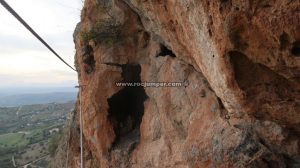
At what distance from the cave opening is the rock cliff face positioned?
5 centimetres

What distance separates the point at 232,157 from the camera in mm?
8570

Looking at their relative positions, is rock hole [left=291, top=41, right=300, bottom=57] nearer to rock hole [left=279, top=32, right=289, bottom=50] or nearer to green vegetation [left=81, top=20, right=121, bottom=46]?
rock hole [left=279, top=32, right=289, bottom=50]

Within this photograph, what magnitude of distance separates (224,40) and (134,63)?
9384mm

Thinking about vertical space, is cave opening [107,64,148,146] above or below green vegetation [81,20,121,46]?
below

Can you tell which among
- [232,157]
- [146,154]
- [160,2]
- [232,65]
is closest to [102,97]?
[146,154]

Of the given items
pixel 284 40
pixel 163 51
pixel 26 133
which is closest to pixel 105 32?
pixel 163 51

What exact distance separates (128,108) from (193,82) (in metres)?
6.51

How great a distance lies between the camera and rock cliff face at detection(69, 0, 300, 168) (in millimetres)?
6039

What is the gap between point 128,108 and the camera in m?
17.3

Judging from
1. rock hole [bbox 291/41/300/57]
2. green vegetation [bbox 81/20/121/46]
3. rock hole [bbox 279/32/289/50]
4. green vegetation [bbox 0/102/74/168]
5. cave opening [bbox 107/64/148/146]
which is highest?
green vegetation [bbox 81/20/121/46]

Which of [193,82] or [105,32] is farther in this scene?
[105,32]

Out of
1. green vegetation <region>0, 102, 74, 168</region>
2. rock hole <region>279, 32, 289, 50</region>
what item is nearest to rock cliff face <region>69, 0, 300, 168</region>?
rock hole <region>279, 32, 289, 50</region>

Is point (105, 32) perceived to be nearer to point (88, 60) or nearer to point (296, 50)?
point (88, 60)

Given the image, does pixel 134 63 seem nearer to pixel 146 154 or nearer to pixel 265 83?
pixel 146 154
